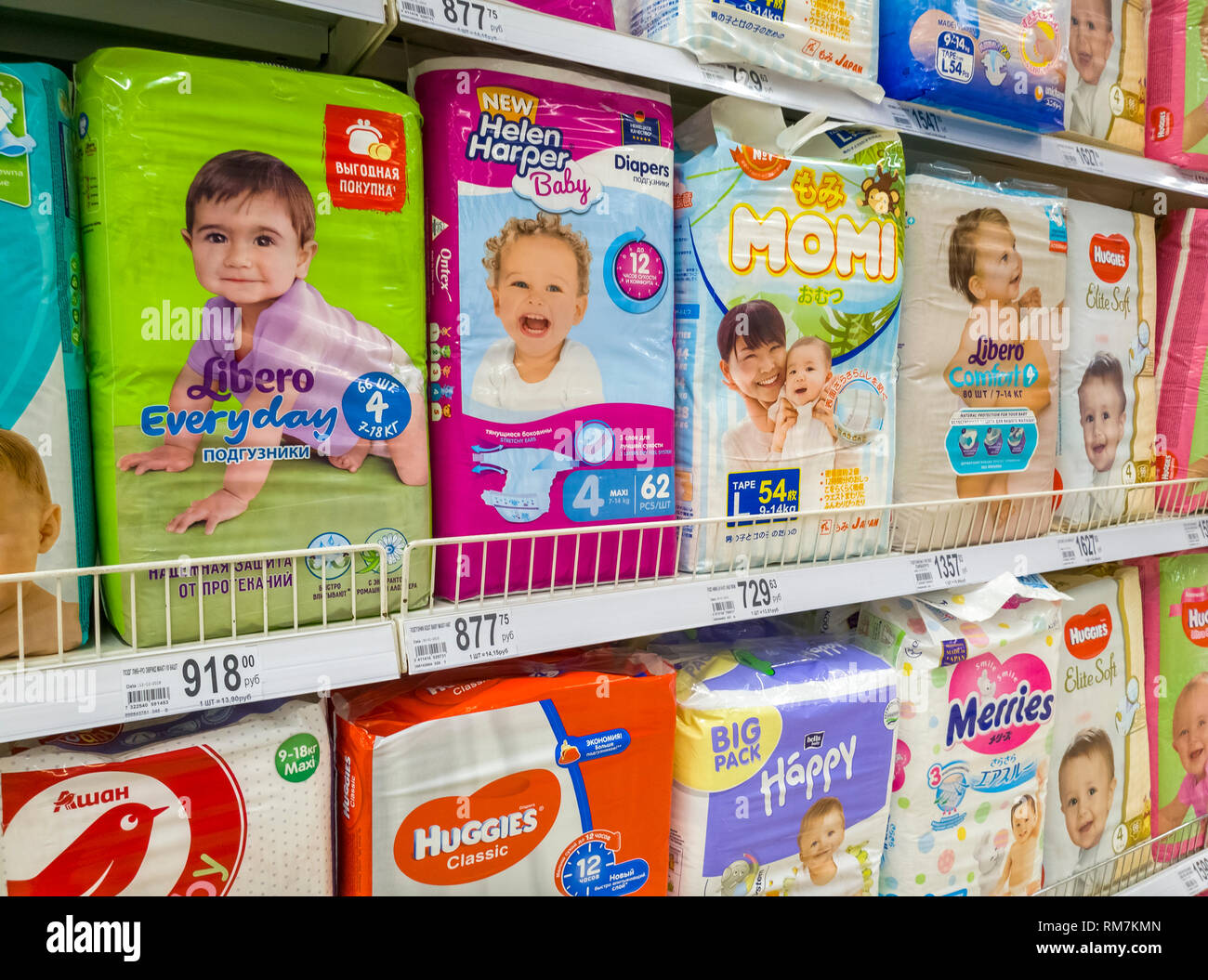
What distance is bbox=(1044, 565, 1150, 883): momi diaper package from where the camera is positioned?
146cm

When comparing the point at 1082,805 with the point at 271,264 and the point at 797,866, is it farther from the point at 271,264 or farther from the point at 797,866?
the point at 271,264

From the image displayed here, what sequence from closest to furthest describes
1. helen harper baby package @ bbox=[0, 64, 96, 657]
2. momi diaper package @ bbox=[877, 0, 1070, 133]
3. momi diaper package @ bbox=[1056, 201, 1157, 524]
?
helen harper baby package @ bbox=[0, 64, 96, 657]
momi diaper package @ bbox=[877, 0, 1070, 133]
momi diaper package @ bbox=[1056, 201, 1157, 524]

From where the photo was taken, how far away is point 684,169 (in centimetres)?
107

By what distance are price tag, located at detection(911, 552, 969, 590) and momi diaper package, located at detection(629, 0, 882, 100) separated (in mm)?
675

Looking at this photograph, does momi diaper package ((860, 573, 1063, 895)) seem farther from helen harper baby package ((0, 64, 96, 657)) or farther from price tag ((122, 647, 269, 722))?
helen harper baby package ((0, 64, 96, 657))

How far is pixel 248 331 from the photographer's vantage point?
2.60ft

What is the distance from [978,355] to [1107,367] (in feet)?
1.27

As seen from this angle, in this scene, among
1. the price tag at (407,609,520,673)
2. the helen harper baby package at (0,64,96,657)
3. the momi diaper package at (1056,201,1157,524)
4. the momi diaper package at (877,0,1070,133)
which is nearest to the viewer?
the helen harper baby package at (0,64,96,657)

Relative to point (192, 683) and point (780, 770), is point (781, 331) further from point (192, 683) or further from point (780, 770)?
point (192, 683)

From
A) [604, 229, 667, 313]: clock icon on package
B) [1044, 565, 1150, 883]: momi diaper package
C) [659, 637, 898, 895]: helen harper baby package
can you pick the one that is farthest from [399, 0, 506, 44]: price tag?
[1044, 565, 1150, 883]: momi diaper package

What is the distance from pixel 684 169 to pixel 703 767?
79 cm

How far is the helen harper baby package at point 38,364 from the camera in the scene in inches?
28.0

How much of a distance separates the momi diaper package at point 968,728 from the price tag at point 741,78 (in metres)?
0.80

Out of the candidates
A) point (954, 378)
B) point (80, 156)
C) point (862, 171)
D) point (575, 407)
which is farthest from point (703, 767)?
point (80, 156)
